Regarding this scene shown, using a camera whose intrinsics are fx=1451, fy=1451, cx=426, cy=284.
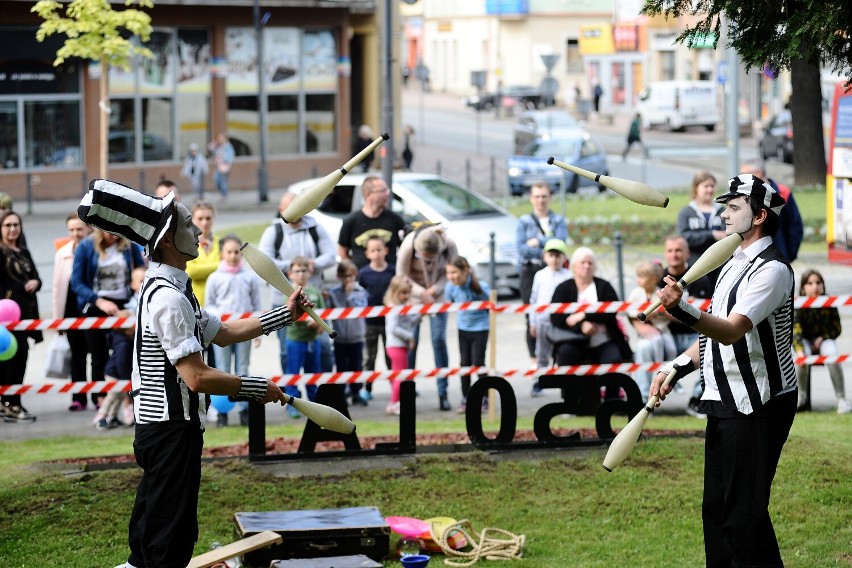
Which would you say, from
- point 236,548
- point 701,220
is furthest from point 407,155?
point 236,548

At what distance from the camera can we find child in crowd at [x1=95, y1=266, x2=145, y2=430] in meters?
12.3

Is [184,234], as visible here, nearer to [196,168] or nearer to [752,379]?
Result: [752,379]

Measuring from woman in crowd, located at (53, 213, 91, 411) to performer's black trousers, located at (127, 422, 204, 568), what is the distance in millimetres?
6430

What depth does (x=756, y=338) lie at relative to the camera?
696cm

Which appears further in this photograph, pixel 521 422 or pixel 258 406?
pixel 521 422

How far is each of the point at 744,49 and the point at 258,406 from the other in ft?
13.3

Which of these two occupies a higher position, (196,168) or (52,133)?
(52,133)

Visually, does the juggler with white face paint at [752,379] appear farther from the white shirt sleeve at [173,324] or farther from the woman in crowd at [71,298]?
the woman in crowd at [71,298]

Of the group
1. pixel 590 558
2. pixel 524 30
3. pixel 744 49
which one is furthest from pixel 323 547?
pixel 524 30

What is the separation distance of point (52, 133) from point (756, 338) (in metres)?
30.1

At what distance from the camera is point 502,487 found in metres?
9.79

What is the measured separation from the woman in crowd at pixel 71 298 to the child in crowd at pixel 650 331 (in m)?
4.92

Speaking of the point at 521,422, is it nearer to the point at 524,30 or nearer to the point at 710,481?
the point at 710,481

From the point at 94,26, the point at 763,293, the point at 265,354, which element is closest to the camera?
the point at 763,293
